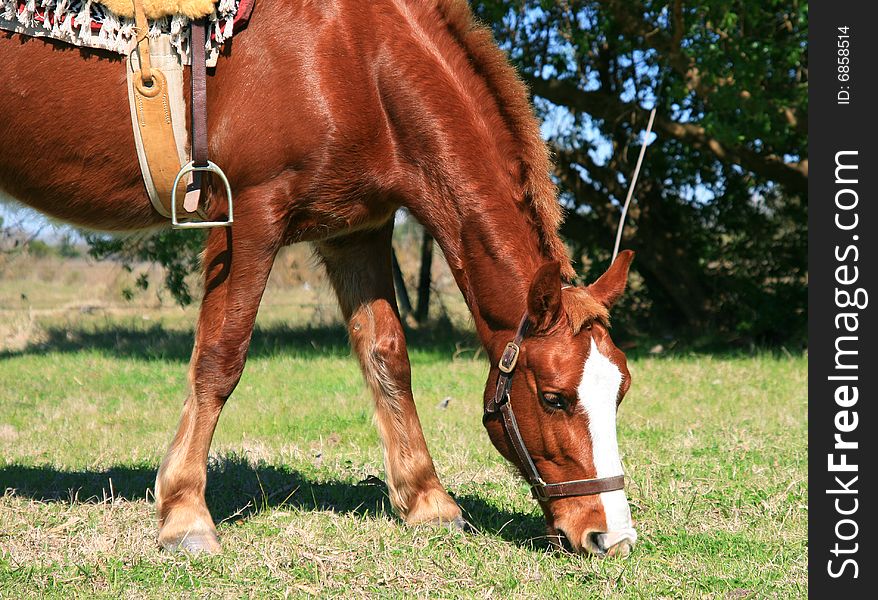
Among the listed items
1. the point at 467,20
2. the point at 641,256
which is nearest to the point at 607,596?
the point at 467,20

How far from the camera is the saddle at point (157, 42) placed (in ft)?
11.6

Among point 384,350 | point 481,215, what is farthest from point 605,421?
point 384,350

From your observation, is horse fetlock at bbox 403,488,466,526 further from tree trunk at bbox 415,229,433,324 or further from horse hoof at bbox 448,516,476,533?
tree trunk at bbox 415,229,433,324

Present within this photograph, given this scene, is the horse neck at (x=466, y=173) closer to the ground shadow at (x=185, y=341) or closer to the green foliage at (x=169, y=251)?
the ground shadow at (x=185, y=341)

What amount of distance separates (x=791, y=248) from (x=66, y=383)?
9.26m

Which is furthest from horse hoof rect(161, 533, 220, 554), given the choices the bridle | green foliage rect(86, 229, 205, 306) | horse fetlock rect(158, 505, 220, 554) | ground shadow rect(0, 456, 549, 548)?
green foliage rect(86, 229, 205, 306)

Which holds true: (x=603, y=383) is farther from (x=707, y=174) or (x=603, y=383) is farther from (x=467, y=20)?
(x=707, y=174)

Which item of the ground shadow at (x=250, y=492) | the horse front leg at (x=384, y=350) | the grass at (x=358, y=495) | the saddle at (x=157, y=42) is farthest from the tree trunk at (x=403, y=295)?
the saddle at (x=157, y=42)

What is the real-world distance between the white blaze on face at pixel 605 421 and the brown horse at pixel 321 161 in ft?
0.67

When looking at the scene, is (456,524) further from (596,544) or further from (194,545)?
(194,545)

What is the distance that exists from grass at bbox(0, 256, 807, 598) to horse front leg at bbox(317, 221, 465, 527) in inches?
9.5

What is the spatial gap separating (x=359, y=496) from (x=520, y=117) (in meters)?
2.15

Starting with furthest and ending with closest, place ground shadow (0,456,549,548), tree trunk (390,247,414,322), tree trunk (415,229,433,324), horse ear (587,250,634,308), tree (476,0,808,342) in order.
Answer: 1. tree trunk (415,229,433,324)
2. tree trunk (390,247,414,322)
3. tree (476,0,808,342)
4. ground shadow (0,456,549,548)
5. horse ear (587,250,634,308)

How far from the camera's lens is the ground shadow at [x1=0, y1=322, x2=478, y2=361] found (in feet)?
35.1
